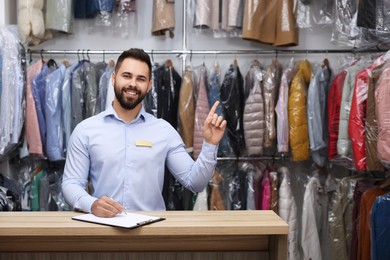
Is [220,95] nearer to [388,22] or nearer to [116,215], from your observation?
[388,22]

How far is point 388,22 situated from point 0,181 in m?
2.69

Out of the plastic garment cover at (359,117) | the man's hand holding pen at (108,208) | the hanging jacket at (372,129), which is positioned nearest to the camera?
the man's hand holding pen at (108,208)

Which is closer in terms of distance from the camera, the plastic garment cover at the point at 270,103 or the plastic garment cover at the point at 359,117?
the plastic garment cover at the point at 359,117

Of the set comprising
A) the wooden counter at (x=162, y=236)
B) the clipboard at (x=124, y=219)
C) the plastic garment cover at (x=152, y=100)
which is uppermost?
the plastic garment cover at (x=152, y=100)

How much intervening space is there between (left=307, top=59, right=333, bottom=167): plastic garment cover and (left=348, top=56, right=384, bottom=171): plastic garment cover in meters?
0.60

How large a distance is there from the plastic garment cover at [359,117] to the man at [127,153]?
1.16 m

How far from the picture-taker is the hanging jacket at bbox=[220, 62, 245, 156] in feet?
13.1

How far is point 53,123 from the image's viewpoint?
3.95 metres

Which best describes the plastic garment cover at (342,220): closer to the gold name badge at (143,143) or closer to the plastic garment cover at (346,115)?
the plastic garment cover at (346,115)

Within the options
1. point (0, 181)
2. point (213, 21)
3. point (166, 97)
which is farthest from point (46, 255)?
point (213, 21)

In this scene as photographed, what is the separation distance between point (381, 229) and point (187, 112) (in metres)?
1.68

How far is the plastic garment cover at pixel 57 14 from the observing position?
4.08 metres

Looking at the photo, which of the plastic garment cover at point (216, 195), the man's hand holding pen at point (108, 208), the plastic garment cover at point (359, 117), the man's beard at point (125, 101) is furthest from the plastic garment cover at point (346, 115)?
the man's hand holding pen at point (108, 208)

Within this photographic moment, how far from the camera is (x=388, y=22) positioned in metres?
3.13
